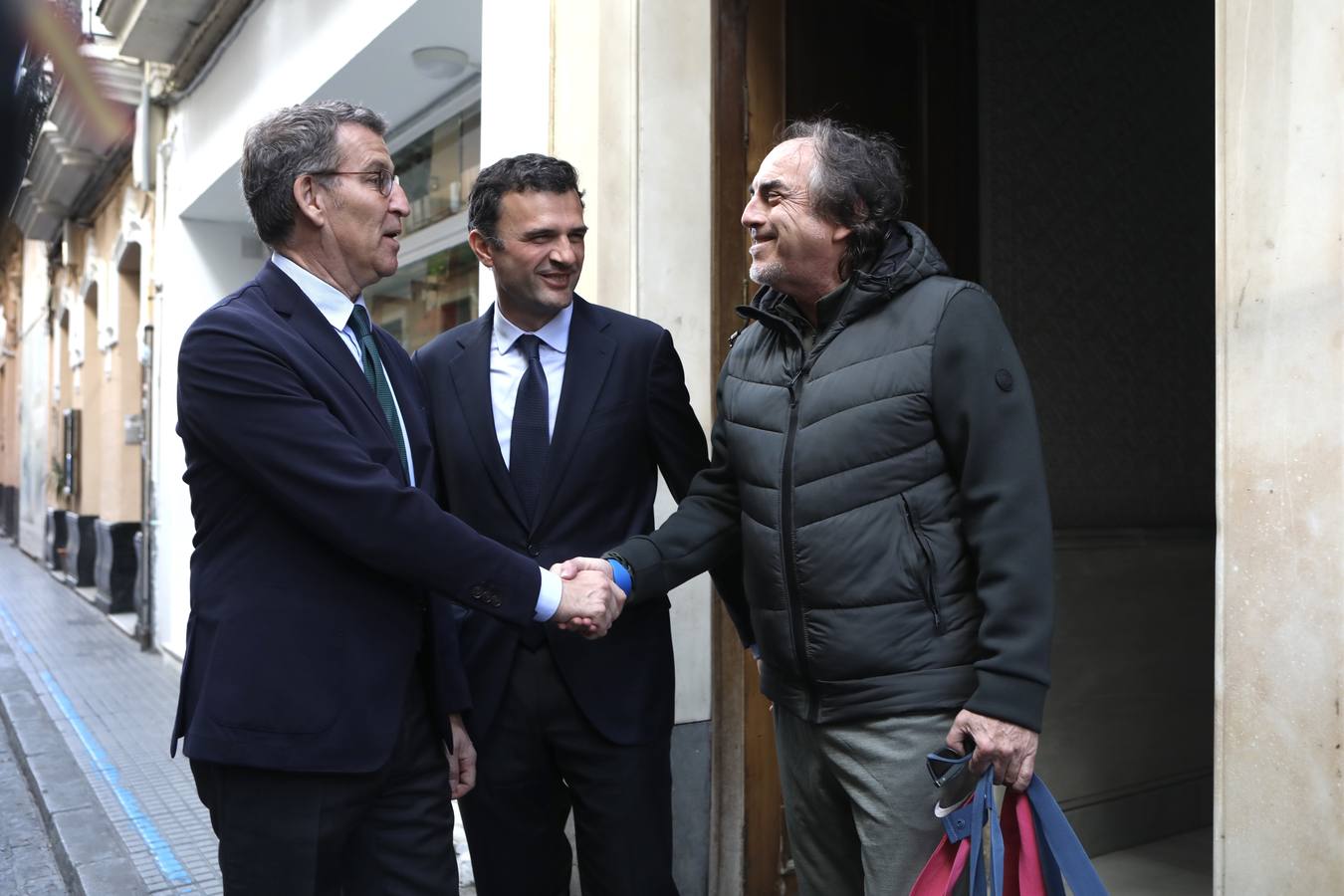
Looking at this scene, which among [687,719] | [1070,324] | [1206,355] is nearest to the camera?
[687,719]

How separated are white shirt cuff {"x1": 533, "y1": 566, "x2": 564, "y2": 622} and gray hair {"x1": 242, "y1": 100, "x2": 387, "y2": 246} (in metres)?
0.89

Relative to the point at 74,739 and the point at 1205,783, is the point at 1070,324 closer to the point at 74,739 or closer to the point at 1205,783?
the point at 1205,783

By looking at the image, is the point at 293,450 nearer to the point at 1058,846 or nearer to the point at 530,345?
the point at 530,345

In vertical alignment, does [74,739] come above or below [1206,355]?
below

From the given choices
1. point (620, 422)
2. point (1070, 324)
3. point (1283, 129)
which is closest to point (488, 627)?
point (620, 422)

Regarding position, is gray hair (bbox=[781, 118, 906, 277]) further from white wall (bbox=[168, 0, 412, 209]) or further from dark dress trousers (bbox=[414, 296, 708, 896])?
white wall (bbox=[168, 0, 412, 209])

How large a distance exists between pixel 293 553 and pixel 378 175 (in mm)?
816

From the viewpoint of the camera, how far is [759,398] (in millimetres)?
2291

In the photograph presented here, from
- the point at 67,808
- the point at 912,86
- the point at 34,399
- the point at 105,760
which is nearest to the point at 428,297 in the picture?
the point at 105,760

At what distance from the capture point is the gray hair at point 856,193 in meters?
2.23

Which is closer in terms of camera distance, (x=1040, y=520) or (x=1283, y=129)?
(x=1283, y=129)

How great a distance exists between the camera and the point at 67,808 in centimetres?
511

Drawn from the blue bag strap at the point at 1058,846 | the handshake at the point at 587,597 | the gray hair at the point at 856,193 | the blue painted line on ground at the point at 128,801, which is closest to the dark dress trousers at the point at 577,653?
the handshake at the point at 587,597

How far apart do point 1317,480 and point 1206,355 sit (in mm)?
3991
